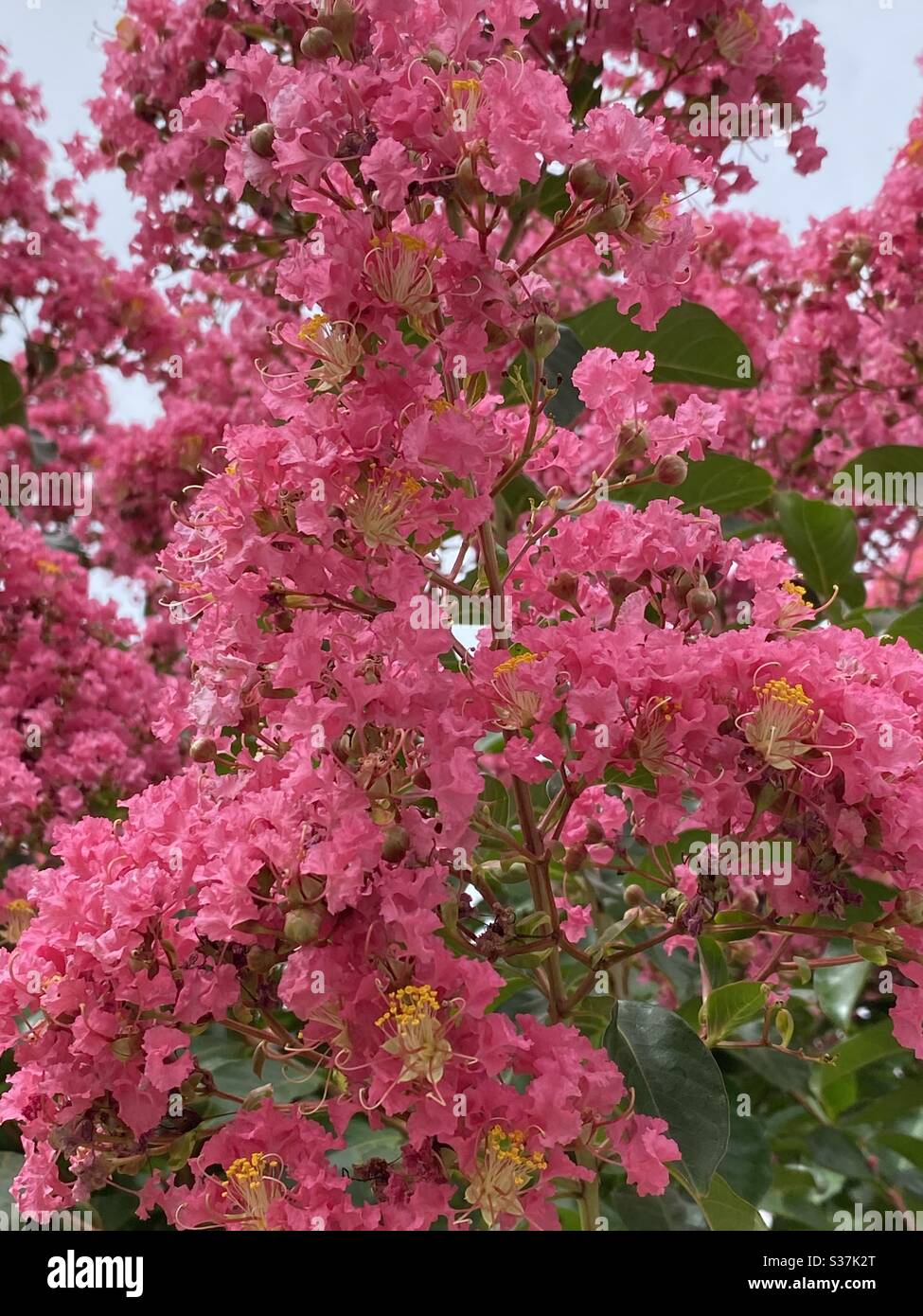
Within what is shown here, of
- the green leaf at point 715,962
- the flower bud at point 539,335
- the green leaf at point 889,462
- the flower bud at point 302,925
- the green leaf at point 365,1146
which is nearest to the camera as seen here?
the flower bud at point 302,925

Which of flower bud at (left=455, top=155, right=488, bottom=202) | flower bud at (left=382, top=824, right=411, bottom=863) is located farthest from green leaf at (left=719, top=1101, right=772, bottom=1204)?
flower bud at (left=455, top=155, right=488, bottom=202)

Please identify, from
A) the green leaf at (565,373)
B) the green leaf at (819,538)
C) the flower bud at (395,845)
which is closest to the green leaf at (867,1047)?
the green leaf at (819,538)

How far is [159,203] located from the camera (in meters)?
1.98

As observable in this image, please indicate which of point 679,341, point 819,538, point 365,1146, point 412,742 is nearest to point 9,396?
point 679,341

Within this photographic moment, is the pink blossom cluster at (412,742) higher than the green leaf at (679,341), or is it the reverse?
the green leaf at (679,341)

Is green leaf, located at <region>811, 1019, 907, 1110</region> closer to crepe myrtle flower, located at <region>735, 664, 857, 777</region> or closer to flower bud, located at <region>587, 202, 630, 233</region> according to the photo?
crepe myrtle flower, located at <region>735, 664, 857, 777</region>

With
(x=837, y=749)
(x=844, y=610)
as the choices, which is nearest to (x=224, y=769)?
(x=837, y=749)

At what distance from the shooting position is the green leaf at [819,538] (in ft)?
7.13

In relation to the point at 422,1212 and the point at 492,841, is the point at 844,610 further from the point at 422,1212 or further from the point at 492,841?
the point at 422,1212

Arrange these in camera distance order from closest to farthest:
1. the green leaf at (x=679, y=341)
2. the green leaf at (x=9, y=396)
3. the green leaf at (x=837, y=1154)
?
1. the green leaf at (x=679, y=341)
2. the green leaf at (x=837, y=1154)
3. the green leaf at (x=9, y=396)

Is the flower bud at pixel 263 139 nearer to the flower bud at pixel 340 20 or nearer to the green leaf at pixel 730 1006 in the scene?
the flower bud at pixel 340 20

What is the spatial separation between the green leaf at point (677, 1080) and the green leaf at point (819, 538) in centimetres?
116

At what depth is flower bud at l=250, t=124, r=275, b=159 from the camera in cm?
111

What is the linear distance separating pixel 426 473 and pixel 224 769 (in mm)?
367
